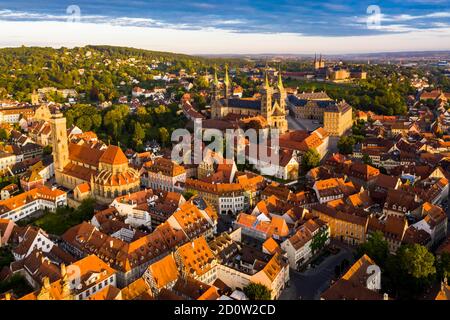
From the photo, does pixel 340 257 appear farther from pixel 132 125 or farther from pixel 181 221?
pixel 132 125

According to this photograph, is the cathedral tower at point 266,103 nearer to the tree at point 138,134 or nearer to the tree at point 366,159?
the tree at point 138,134

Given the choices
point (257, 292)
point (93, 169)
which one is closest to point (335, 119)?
point (93, 169)

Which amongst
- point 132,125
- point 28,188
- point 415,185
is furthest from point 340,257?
point 132,125

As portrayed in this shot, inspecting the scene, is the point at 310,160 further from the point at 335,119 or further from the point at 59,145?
the point at 59,145

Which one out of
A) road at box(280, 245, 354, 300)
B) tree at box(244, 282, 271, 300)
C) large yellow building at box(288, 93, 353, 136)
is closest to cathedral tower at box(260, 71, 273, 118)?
large yellow building at box(288, 93, 353, 136)

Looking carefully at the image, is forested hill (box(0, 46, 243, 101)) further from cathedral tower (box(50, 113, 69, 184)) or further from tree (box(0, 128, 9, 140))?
cathedral tower (box(50, 113, 69, 184))
